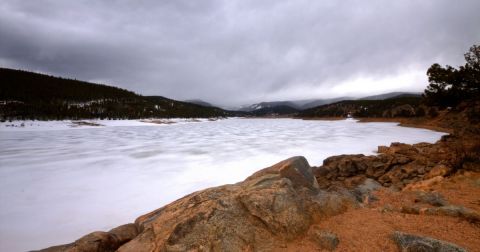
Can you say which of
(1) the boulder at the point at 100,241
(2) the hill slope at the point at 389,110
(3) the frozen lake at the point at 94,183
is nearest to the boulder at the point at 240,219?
(1) the boulder at the point at 100,241

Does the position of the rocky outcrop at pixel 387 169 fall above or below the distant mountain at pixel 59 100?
below

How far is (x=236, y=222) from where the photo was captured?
198 inches

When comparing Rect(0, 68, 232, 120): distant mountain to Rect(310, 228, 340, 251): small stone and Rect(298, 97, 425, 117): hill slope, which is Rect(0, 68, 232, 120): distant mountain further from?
Rect(310, 228, 340, 251): small stone

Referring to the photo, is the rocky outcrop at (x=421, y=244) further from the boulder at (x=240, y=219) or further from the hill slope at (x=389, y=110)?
the hill slope at (x=389, y=110)

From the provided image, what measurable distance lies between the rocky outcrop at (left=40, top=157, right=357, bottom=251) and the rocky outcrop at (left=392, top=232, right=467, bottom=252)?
110cm

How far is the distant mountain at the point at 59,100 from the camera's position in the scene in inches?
3246

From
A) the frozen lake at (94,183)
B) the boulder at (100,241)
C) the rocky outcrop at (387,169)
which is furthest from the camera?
the rocky outcrop at (387,169)

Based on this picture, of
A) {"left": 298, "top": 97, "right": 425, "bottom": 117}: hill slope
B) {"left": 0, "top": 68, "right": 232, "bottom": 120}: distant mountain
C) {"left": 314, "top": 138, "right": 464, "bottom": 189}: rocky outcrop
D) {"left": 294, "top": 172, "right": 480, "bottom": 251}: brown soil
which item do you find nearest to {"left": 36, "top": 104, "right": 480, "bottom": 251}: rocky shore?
{"left": 294, "top": 172, "right": 480, "bottom": 251}: brown soil

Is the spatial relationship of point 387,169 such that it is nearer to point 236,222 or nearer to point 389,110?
point 236,222

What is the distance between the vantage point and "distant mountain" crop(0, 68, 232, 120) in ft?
270

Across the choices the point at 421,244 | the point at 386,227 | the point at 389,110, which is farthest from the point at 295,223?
the point at 389,110

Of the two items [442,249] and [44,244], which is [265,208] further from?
[44,244]

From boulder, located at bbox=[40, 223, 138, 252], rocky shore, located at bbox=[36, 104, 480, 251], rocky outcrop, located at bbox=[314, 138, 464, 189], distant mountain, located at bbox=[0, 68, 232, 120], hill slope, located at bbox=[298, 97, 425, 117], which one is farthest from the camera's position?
distant mountain, located at bbox=[0, 68, 232, 120]

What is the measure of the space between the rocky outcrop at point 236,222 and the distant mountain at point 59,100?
85454 mm
